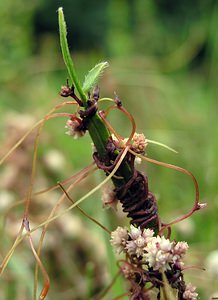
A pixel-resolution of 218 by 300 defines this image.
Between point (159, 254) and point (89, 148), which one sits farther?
point (89, 148)

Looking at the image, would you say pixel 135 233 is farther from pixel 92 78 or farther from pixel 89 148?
pixel 89 148

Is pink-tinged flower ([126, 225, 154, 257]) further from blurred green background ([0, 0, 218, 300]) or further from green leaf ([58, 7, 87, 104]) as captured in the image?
blurred green background ([0, 0, 218, 300])

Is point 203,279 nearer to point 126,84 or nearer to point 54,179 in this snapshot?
point 54,179

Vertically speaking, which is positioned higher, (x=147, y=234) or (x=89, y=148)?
(x=89, y=148)

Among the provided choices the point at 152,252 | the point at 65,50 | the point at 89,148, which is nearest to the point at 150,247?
the point at 152,252

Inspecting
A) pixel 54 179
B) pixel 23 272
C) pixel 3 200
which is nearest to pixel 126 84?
pixel 54 179

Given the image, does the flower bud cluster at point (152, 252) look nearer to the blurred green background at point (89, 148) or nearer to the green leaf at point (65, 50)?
the green leaf at point (65, 50)

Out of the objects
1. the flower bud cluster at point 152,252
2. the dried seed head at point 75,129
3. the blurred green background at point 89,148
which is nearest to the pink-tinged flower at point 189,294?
the flower bud cluster at point 152,252

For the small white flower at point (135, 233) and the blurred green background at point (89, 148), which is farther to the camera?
the blurred green background at point (89, 148)
